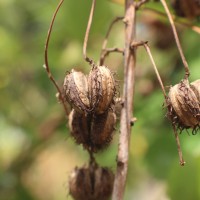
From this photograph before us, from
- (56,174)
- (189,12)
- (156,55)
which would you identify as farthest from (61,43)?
(56,174)

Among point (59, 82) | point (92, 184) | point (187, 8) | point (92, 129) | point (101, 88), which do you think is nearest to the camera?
point (101, 88)

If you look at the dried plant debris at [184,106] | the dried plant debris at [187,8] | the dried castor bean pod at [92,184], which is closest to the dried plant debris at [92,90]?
the dried plant debris at [184,106]

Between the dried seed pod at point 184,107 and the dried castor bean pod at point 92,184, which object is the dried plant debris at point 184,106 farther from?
the dried castor bean pod at point 92,184

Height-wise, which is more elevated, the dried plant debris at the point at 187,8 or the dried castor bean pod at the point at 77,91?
the dried plant debris at the point at 187,8

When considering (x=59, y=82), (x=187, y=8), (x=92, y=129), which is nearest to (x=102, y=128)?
(x=92, y=129)

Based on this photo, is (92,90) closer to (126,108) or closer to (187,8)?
(126,108)

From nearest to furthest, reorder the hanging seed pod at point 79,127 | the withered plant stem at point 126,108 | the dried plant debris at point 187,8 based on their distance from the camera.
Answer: the withered plant stem at point 126,108
the hanging seed pod at point 79,127
the dried plant debris at point 187,8
